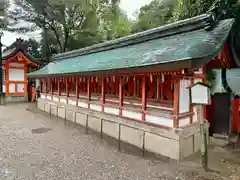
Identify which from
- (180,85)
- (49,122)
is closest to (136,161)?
(180,85)

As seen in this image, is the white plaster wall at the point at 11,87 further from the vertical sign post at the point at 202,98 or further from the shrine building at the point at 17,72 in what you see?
the vertical sign post at the point at 202,98

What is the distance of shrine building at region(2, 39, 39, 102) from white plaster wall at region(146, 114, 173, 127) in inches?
616

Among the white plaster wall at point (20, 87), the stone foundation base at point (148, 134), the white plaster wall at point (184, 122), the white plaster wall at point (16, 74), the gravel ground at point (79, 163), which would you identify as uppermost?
the white plaster wall at point (16, 74)

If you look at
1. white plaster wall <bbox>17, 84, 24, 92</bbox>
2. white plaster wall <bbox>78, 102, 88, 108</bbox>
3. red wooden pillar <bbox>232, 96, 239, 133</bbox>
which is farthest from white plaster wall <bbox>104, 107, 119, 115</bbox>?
white plaster wall <bbox>17, 84, 24, 92</bbox>

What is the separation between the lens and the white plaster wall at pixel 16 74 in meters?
19.0

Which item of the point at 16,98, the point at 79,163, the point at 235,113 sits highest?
the point at 235,113

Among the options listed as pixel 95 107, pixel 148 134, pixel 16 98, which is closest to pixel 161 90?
pixel 148 134

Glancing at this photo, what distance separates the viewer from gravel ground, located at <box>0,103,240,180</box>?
496 centimetres

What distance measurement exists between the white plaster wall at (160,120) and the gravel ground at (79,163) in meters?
1.12

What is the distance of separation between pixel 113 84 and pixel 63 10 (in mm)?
14041

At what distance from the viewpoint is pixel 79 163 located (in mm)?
5648

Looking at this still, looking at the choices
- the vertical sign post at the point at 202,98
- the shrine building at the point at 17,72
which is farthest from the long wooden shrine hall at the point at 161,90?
the shrine building at the point at 17,72

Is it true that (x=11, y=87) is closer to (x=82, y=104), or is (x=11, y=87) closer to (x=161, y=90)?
(x=82, y=104)

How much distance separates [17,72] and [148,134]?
1684cm
